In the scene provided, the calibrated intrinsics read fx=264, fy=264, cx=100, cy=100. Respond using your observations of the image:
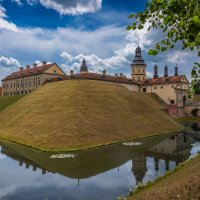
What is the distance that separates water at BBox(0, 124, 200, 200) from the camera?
23.6 metres

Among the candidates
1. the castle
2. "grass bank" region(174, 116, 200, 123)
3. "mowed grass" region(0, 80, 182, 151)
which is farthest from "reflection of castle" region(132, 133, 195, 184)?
the castle

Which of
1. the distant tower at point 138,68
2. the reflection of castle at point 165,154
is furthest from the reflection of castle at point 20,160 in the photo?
the distant tower at point 138,68

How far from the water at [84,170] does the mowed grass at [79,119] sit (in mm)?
3635

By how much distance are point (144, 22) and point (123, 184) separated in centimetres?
1963

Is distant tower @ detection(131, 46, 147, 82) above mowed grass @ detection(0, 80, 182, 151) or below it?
above

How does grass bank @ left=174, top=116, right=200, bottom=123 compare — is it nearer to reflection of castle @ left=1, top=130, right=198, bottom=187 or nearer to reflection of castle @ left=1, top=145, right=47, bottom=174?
reflection of castle @ left=1, top=130, right=198, bottom=187

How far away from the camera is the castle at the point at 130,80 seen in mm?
98675

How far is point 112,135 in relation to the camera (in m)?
47.9

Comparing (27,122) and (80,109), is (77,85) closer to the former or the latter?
(80,109)

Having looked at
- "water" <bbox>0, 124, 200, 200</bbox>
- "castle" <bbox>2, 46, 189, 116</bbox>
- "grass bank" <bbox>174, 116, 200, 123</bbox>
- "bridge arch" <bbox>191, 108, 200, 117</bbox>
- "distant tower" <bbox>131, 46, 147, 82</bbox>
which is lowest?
"water" <bbox>0, 124, 200, 200</bbox>

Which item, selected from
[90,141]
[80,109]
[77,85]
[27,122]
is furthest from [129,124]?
[77,85]

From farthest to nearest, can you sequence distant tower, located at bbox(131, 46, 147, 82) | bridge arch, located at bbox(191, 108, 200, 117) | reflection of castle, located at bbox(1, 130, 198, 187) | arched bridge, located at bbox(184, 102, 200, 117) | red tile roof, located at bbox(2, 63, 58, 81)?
distant tower, located at bbox(131, 46, 147, 82) < red tile roof, located at bbox(2, 63, 58, 81) < bridge arch, located at bbox(191, 108, 200, 117) < arched bridge, located at bbox(184, 102, 200, 117) < reflection of castle, located at bbox(1, 130, 198, 187)

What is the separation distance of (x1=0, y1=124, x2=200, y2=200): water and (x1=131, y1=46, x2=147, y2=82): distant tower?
76.5 meters

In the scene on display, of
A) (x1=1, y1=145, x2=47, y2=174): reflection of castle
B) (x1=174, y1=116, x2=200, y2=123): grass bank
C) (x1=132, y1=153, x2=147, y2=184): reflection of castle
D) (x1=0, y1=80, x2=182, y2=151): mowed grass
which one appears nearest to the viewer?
(x1=132, y1=153, x2=147, y2=184): reflection of castle
